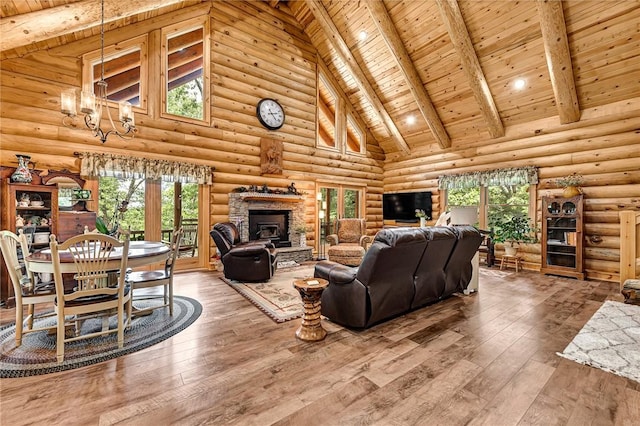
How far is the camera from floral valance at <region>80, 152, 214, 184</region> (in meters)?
4.70

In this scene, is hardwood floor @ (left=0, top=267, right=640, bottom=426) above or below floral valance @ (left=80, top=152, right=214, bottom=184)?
below

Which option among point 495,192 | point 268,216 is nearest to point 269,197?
point 268,216

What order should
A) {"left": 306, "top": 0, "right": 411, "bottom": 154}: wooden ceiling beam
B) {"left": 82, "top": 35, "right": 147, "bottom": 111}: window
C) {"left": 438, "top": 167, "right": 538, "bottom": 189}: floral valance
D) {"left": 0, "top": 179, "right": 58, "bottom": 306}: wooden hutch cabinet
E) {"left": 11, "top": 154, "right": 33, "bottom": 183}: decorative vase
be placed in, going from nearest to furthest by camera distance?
{"left": 0, "top": 179, "right": 58, "bottom": 306}: wooden hutch cabinet < {"left": 11, "top": 154, "right": 33, "bottom": 183}: decorative vase < {"left": 82, "top": 35, "right": 147, "bottom": 111}: window < {"left": 438, "top": 167, "right": 538, "bottom": 189}: floral valance < {"left": 306, "top": 0, "right": 411, "bottom": 154}: wooden ceiling beam

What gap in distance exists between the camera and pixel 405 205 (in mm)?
8438

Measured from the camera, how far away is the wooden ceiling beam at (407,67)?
5760 millimetres

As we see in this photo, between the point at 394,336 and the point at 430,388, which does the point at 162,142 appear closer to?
the point at 394,336

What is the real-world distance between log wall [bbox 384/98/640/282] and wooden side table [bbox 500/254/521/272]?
0.83ft

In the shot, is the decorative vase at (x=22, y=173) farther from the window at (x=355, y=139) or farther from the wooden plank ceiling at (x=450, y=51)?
the window at (x=355, y=139)

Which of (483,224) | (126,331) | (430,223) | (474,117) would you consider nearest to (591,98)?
(474,117)

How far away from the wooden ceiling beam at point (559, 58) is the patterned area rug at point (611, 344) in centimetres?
385

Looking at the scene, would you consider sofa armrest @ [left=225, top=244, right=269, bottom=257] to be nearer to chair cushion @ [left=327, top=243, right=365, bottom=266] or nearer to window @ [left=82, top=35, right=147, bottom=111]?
chair cushion @ [left=327, top=243, right=365, bottom=266]

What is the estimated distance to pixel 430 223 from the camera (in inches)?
310

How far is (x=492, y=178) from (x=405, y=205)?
2.44m

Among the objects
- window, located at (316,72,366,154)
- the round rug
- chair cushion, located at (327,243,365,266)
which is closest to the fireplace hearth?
chair cushion, located at (327,243,365,266)
